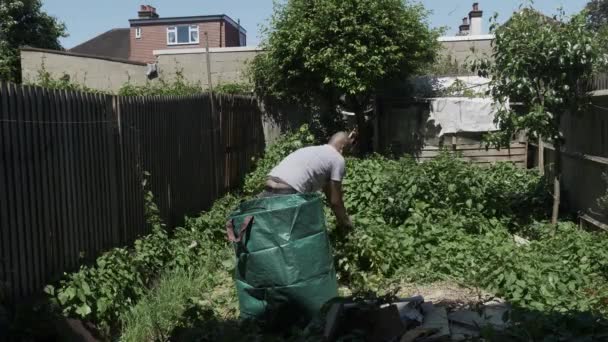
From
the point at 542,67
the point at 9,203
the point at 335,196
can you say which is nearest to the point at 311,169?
the point at 335,196

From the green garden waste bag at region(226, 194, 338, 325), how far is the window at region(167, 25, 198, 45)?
3710 centimetres

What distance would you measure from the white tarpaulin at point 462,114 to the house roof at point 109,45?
3565 cm

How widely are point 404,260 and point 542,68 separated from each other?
315 cm

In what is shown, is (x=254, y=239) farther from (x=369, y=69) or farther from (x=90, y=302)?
(x=369, y=69)

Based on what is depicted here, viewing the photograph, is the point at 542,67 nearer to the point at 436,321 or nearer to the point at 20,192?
the point at 436,321

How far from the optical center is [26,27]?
27.2 metres

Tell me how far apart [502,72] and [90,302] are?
5686mm

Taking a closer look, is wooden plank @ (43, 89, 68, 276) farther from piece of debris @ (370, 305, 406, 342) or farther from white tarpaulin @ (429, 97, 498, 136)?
white tarpaulin @ (429, 97, 498, 136)

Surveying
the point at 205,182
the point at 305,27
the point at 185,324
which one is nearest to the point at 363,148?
the point at 305,27

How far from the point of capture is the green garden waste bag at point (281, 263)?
Answer: 480 centimetres

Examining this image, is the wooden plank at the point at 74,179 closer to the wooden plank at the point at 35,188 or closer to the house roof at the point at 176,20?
the wooden plank at the point at 35,188

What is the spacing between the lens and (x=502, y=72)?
826cm

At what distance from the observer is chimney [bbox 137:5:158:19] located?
4084 centimetres

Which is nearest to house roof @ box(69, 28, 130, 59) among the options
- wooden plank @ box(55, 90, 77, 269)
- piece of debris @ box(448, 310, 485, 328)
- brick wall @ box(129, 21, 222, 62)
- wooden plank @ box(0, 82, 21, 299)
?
brick wall @ box(129, 21, 222, 62)
